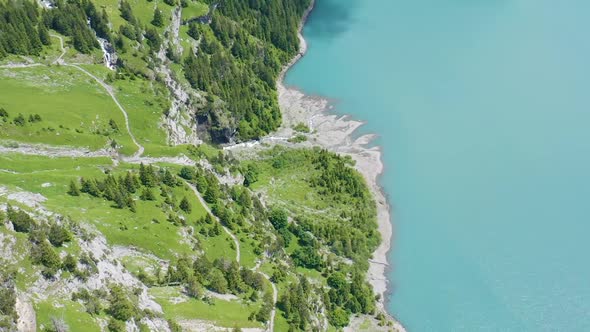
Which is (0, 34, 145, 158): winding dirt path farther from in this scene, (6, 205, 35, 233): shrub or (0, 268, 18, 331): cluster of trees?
(0, 268, 18, 331): cluster of trees

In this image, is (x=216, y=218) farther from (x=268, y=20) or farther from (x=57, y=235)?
(x=268, y=20)

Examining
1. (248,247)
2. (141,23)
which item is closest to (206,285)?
(248,247)

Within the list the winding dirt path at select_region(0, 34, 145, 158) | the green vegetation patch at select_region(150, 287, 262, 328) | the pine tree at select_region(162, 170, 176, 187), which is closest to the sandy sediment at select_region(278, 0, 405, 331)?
the green vegetation patch at select_region(150, 287, 262, 328)

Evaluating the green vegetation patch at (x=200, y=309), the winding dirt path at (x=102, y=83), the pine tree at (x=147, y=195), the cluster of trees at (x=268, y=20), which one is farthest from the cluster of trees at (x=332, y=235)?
the cluster of trees at (x=268, y=20)

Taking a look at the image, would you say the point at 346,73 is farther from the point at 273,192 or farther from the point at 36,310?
the point at 36,310

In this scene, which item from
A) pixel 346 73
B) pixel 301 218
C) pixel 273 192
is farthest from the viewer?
pixel 346 73

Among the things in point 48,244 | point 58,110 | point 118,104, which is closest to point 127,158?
point 58,110

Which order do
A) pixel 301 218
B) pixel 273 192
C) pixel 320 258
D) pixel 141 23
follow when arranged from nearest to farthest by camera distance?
pixel 320 258 < pixel 301 218 < pixel 273 192 < pixel 141 23
